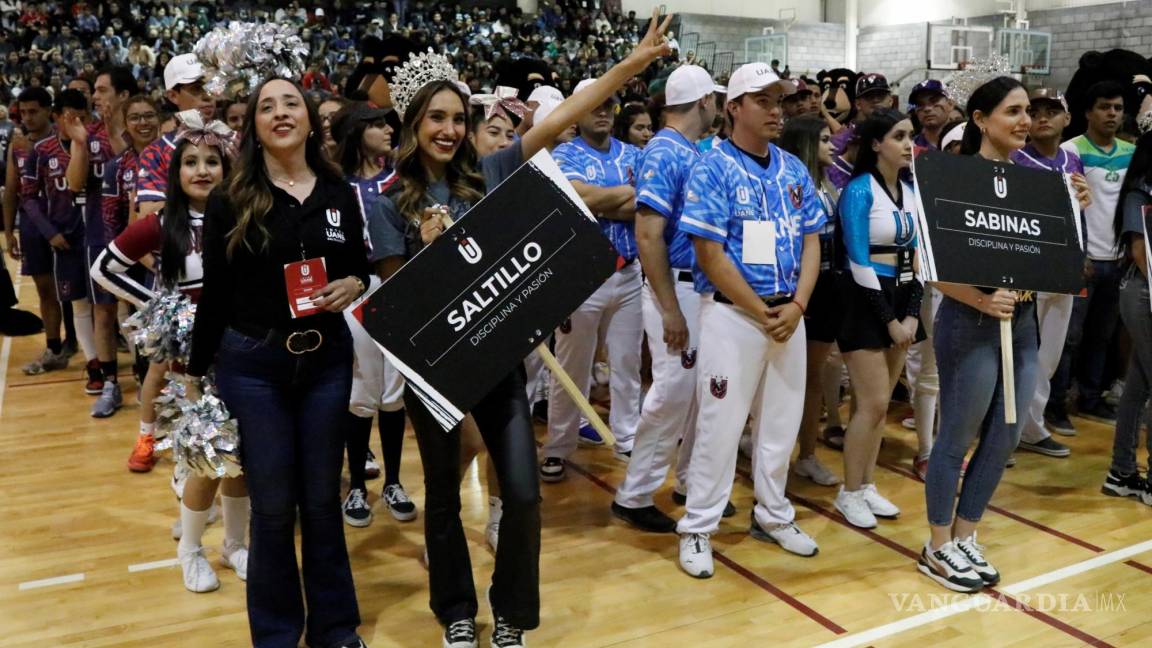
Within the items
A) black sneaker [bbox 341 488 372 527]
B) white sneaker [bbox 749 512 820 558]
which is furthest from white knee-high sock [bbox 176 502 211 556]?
white sneaker [bbox 749 512 820 558]

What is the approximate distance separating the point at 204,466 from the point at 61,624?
0.97 meters

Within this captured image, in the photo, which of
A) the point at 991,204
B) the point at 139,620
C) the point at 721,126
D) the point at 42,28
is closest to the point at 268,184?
the point at 139,620

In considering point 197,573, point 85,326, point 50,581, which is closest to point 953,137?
point 197,573

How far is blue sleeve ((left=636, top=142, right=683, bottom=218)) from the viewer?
11.8ft

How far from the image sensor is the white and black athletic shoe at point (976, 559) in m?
3.38

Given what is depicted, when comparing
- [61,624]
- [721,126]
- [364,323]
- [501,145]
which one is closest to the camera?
[364,323]

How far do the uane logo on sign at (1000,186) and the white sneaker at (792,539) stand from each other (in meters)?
1.46

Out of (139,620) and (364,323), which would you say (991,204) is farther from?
(139,620)

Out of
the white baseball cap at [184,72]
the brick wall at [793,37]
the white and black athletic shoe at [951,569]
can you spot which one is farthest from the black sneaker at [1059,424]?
the brick wall at [793,37]

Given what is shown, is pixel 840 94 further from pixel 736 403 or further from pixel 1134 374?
pixel 736 403

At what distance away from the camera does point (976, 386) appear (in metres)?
3.21

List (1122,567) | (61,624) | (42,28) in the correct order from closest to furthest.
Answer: (61,624) → (1122,567) → (42,28)

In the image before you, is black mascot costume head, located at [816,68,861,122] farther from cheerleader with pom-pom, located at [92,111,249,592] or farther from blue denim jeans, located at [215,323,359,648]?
blue denim jeans, located at [215,323,359,648]

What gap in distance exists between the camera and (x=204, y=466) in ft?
9.16
